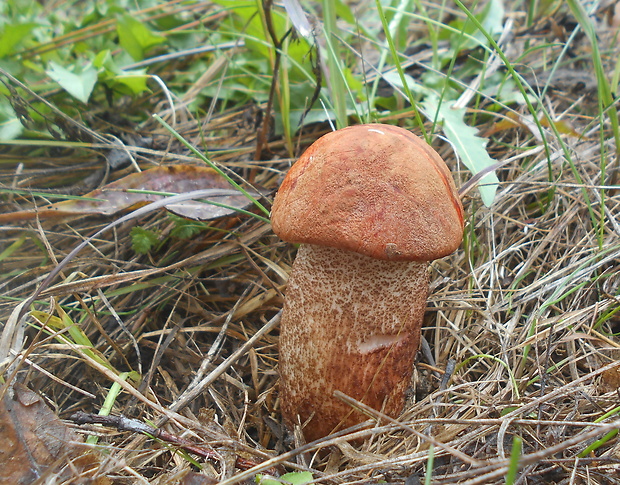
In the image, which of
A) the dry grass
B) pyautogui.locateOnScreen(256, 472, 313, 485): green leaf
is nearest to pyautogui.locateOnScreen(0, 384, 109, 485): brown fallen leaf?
the dry grass

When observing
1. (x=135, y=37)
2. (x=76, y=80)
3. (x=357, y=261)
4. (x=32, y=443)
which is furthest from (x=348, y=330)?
(x=135, y=37)

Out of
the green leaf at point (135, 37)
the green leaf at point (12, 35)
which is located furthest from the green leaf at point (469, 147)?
the green leaf at point (12, 35)

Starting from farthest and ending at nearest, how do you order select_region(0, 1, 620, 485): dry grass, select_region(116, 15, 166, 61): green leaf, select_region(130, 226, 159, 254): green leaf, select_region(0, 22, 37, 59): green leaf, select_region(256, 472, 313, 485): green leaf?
select_region(116, 15, 166, 61): green leaf < select_region(0, 22, 37, 59): green leaf < select_region(130, 226, 159, 254): green leaf < select_region(0, 1, 620, 485): dry grass < select_region(256, 472, 313, 485): green leaf

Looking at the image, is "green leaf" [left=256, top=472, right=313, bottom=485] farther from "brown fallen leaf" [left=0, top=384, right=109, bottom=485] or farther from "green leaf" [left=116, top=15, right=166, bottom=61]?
"green leaf" [left=116, top=15, right=166, bottom=61]

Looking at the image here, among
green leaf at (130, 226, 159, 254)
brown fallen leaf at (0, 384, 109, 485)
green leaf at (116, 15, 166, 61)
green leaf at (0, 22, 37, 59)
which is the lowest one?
brown fallen leaf at (0, 384, 109, 485)

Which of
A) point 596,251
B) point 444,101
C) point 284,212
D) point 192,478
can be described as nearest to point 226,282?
point 284,212

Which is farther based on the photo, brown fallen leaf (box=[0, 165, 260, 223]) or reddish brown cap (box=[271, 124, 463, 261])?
brown fallen leaf (box=[0, 165, 260, 223])

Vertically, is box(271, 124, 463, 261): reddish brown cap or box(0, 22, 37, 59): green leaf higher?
box(0, 22, 37, 59): green leaf
